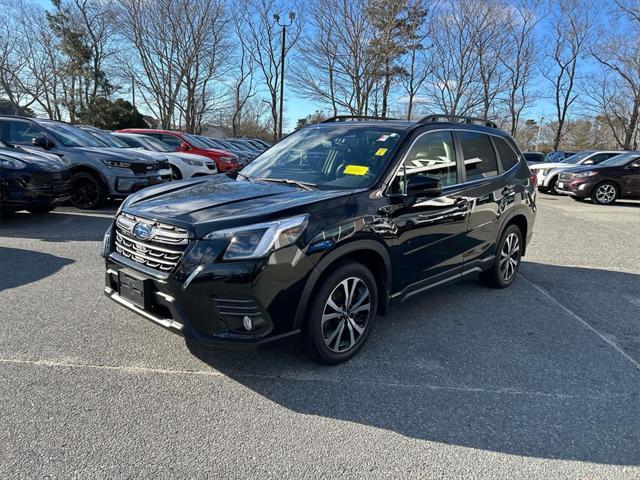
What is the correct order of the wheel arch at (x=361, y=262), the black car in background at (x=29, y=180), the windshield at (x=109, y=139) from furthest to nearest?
the windshield at (x=109, y=139) < the black car in background at (x=29, y=180) < the wheel arch at (x=361, y=262)

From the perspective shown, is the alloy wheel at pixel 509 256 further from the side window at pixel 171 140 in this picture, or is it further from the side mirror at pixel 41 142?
→ the side window at pixel 171 140

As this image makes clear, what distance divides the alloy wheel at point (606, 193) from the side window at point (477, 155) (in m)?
11.0

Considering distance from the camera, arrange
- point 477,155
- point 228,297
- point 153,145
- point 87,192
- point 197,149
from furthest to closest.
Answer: point 197,149 → point 153,145 → point 87,192 → point 477,155 → point 228,297

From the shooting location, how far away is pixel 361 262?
328 cm

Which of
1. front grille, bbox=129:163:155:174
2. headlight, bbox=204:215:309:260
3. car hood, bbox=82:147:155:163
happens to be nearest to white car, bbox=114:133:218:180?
car hood, bbox=82:147:155:163

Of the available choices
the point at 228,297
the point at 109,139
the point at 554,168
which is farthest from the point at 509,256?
the point at 554,168

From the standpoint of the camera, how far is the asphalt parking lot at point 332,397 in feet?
7.50

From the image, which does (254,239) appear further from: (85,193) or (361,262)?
(85,193)

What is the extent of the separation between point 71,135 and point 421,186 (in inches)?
320

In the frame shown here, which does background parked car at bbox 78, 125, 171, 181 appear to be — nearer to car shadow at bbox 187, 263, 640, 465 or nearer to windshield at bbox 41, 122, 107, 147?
windshield at bbox 41, 122, 107, 147

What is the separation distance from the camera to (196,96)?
35.4m

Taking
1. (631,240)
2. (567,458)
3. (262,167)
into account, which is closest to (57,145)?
(262,167)

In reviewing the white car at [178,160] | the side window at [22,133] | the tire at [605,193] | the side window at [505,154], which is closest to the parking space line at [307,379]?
the side window at [505,154]

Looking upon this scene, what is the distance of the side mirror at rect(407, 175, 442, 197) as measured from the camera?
130 inches
